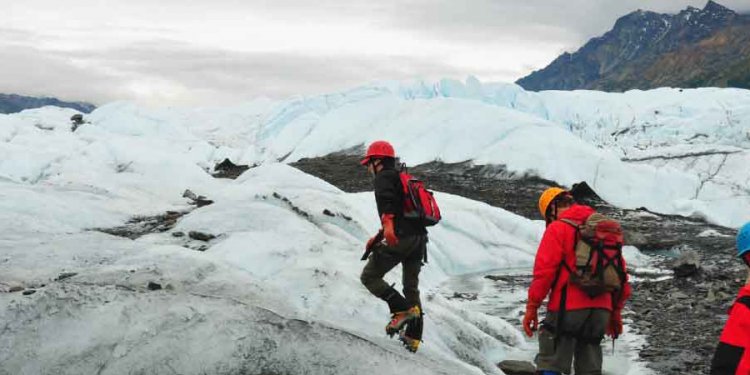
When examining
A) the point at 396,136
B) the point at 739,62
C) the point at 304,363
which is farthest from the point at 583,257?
the point at 739,62

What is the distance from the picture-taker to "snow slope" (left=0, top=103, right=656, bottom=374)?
4805mm

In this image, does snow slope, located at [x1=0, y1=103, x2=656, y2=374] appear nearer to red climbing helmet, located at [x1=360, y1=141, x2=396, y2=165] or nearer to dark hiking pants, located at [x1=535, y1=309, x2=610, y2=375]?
dark hiking pants, located at [x1=535, y1=309, x2=610, y2=375]

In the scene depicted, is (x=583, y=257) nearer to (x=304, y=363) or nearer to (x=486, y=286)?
(x=304, y=363)

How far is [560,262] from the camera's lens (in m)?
4.33

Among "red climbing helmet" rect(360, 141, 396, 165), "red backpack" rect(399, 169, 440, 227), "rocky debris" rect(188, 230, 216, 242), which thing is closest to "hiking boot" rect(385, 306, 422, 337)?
"red backpack" rect(399, 169, 440, 227)

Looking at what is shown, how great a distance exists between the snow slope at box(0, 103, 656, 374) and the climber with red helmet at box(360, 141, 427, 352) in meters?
0.29

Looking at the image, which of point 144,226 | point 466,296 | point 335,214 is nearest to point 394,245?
point 335,214

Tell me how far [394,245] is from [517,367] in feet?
10.1

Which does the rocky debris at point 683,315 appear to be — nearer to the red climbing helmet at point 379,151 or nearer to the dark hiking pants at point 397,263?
the dark hiking pants at point 397,263

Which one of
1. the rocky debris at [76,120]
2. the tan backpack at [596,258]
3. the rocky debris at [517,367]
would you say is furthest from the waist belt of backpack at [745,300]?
the rocky debris at [76,120]

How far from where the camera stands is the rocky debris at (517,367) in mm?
7457

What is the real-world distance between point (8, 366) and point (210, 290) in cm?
188

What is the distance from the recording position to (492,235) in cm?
1828

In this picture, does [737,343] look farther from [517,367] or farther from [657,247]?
Answer: [657,247]
